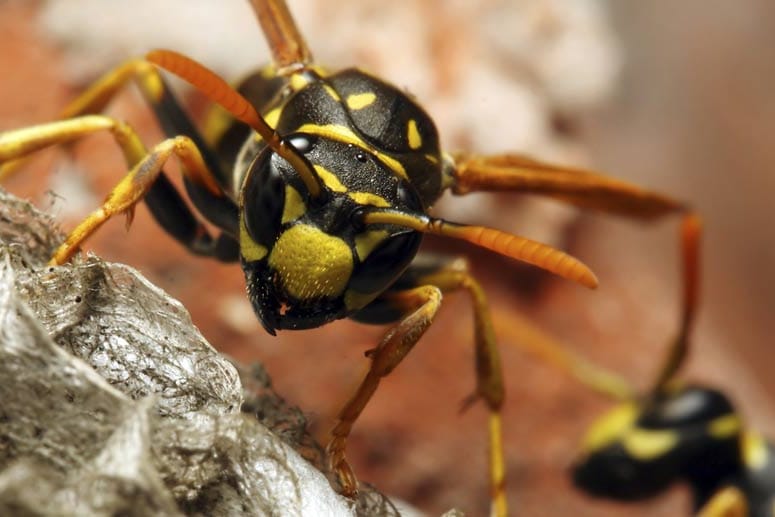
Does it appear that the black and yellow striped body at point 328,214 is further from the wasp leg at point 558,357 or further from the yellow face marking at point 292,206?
the wasp leg at point 558,357

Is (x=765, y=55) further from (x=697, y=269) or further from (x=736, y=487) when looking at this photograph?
(x=736, y=487)

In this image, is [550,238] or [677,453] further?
[550,238]

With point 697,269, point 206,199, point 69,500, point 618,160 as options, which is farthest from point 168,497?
point 618,160

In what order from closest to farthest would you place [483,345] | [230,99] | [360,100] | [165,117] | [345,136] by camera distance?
1. [230,99]
2. [345,136]
3. [360,100]
4. [483,345]
5. [165,117]

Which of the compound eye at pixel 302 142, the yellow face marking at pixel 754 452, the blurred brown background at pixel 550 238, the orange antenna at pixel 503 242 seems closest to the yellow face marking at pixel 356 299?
the orange antenna at pixel 503 242

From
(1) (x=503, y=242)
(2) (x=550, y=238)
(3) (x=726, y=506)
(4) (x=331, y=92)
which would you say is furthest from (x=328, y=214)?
(2) (x=550, y=238)

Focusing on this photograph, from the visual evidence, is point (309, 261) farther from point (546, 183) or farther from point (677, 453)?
point (677, 453)

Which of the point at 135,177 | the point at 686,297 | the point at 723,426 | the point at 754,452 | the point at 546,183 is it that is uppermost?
the point at 135,177
